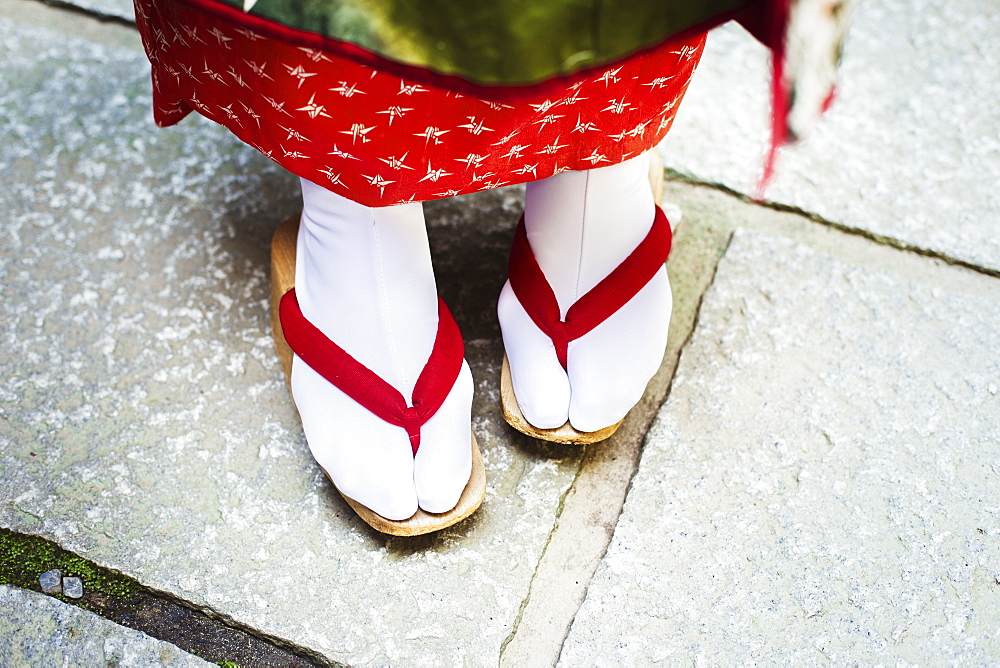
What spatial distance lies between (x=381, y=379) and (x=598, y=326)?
0.66 feet

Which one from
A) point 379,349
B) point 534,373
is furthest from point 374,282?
point 534,373

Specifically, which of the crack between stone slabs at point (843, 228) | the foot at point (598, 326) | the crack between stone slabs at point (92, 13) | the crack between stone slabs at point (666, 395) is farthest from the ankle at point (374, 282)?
the crack between stone slabs at point (92, 13)

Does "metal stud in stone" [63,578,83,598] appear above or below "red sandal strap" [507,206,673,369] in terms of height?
below

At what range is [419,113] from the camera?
0.58 metres

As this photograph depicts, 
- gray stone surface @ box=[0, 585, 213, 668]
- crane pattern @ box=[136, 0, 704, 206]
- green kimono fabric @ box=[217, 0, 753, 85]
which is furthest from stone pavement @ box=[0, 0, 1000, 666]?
green kimono fabric @ box=[217, 0, 753, 85]

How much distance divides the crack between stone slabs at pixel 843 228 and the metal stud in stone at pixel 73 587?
0.79 m

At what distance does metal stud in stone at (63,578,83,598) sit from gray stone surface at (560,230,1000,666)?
16.0 inches

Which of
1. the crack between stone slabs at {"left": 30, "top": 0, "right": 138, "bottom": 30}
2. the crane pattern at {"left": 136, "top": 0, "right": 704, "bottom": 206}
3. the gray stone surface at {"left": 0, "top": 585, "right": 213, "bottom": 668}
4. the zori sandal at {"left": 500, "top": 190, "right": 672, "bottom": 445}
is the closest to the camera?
the crane pattern at {"left": 136, "top": 0, "right": 704, "bottom": 206}

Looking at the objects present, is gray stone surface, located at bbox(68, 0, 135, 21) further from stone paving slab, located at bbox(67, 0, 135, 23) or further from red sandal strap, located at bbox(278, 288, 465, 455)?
red sandal strap, located at bbox(278, 288, 465, 455)

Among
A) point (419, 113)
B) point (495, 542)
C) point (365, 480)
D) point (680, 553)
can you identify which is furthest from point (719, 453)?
point (419, 113)

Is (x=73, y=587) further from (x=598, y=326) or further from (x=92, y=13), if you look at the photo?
(x=92, y=13)

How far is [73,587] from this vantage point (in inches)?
28.4

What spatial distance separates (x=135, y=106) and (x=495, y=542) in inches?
29.9

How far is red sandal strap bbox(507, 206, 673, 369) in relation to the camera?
79cm
